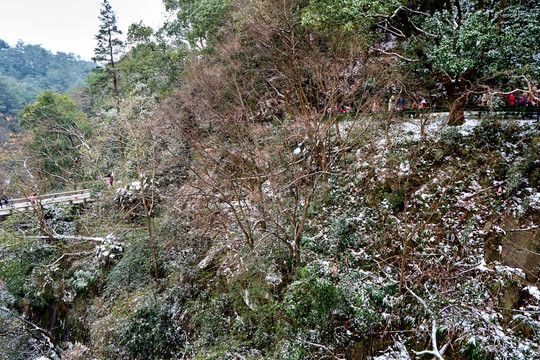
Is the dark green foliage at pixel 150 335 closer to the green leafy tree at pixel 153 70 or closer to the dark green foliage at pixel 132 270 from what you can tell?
the dark green foliage at pixel 132 270

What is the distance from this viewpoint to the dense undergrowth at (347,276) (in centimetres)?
579

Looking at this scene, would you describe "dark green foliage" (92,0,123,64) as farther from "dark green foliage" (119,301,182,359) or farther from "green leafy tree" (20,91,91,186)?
"dark green foliage" (119,301,182,359)

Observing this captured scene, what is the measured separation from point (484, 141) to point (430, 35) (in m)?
3.66

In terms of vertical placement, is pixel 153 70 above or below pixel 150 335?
above

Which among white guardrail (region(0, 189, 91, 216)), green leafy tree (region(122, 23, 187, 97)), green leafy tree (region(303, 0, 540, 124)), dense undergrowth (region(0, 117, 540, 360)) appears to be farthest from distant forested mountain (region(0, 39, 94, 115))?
green leafy tree (region(303, 0, 540, 124))

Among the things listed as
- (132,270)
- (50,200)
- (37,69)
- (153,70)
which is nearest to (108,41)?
(153,70)

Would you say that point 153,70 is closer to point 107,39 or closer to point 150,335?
point 107,39

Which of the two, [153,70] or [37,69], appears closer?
[153,70]

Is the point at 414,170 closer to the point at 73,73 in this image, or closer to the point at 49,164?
the point at 49,164

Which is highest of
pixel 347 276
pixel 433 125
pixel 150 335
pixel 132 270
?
pixel 433 125

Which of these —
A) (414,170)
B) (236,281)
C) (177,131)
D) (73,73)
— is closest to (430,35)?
(414,170)

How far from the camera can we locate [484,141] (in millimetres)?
8164

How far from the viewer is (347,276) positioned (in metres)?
7.02

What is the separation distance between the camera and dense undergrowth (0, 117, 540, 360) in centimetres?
579
